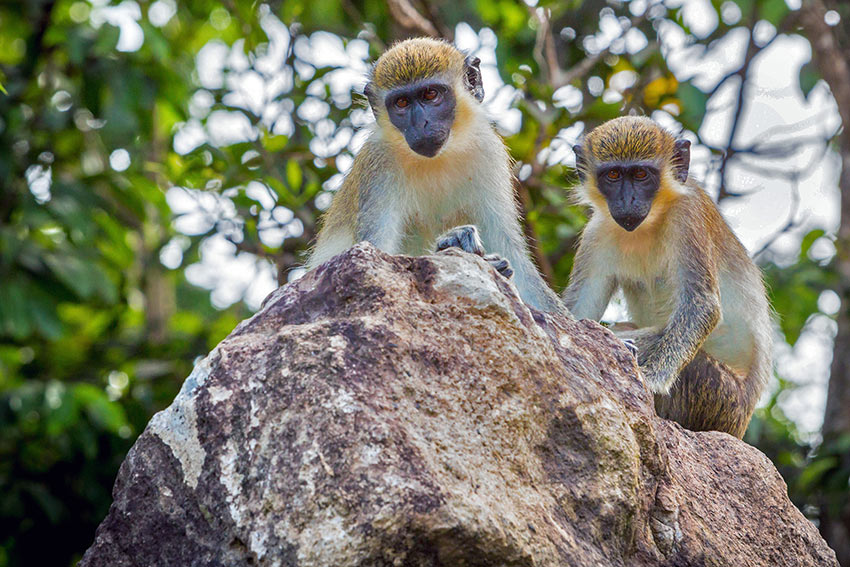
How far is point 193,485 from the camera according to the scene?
288 centimetres

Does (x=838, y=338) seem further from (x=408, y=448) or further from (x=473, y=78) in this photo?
(x=408, y=448)

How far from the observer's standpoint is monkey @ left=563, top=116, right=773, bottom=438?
4.87 meters

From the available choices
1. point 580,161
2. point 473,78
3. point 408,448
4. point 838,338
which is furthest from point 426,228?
point 838,338

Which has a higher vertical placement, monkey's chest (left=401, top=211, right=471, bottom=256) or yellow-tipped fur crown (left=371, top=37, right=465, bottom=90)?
yellow-tipped fur crown (left=371, top=37, right=465, bottom=90)

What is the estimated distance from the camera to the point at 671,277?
5289 millimetres

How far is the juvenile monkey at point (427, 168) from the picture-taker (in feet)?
16.1

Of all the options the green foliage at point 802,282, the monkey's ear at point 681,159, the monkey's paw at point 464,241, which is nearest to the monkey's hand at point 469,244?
the monkey's paw at point 464,241

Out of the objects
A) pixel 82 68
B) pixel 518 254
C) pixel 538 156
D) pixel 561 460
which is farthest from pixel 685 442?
pixel 82 68

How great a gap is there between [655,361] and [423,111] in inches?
64.2

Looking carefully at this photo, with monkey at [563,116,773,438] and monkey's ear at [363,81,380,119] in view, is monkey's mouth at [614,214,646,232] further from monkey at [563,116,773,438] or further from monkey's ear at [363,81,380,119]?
monkey's ear at [363,81,380,119]

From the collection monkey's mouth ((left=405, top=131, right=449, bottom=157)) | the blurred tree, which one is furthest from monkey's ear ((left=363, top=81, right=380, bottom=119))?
the blurred tree

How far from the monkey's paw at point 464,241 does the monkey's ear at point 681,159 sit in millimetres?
1767

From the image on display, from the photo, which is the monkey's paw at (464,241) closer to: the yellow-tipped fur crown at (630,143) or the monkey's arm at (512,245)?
the monkey's arm at (512,245)

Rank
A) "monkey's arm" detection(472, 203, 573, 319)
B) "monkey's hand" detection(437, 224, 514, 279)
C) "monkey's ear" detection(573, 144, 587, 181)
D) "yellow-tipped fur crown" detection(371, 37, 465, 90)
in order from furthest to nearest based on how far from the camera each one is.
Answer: "monkey's ear" detection(573, 144, 587, 181), "yellow-tipped fur crown" detection(371, 37, 465, 90), "monkey's arm" detection(472, 203, 573, 319), "monkey's hand" detection(437, 224, 514, 279)
